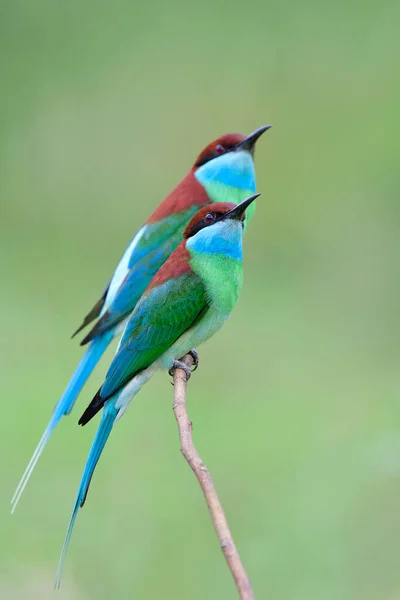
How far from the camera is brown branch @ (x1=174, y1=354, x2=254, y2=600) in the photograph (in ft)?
4.15

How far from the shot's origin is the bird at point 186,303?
7.43ft

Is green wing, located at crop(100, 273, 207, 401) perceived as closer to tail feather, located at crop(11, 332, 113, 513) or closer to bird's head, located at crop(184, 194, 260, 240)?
bird's head, located at crop(184, 194, 260, 240)

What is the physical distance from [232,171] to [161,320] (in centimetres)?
64

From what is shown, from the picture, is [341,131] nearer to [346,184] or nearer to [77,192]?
[346,184]

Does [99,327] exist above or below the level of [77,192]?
below

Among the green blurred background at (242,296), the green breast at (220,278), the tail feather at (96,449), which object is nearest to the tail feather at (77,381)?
the tail feather at (96,449)

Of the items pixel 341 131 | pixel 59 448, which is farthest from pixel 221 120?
pixel 59 448

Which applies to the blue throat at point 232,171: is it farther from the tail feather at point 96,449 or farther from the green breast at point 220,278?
the tail feather at point 96,449

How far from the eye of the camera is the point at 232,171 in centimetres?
280

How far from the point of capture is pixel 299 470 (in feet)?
12.3

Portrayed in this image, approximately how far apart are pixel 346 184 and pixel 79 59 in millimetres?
1796

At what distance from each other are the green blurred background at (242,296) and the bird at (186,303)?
2.51 feet

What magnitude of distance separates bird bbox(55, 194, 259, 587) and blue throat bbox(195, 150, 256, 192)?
0.48 meters

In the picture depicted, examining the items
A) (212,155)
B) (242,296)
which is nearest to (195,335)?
(212,155)
